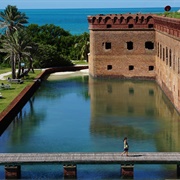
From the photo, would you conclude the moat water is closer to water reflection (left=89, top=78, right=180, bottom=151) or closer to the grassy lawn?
water reflection (left=89, top=78, right=180, bottom=151)

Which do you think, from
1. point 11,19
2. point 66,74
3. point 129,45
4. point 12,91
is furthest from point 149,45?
point 12,91

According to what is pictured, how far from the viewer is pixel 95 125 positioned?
120ft

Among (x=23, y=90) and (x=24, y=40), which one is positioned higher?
(x=24, y=40)

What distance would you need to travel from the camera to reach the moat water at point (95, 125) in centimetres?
2630

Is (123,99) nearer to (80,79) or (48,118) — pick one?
(48,118)

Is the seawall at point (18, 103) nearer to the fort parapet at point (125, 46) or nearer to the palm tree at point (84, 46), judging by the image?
the fort parapet at point (125, 46)

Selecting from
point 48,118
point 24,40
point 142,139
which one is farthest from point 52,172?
point 24,40

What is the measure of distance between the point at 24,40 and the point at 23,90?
9.25 m

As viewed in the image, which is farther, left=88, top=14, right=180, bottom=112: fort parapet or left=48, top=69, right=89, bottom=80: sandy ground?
left=48, top=69, right=89, bottom=80: sandy ground

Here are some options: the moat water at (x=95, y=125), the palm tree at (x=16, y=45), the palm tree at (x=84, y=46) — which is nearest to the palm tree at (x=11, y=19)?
the palm tree at (x=16, y=45)

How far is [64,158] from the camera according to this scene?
26031mm

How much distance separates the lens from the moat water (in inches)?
1035

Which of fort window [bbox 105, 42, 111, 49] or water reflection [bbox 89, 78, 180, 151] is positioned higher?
fort window [bbox 105, 42, 111, 49]

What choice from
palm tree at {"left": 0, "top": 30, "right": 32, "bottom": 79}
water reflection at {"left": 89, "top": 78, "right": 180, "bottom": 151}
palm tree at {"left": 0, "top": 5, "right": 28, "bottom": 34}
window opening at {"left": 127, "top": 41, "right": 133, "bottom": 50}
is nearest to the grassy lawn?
palm tree at {"left": 0, "top": 30, "right": 32, "bottom": 79}
